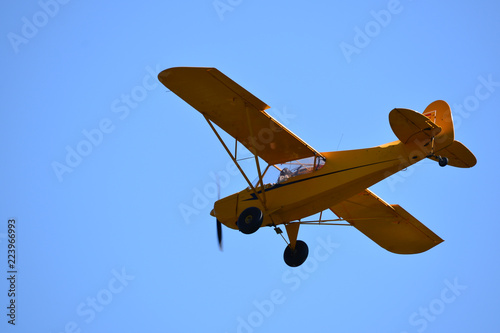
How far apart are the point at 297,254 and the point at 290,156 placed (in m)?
2.34

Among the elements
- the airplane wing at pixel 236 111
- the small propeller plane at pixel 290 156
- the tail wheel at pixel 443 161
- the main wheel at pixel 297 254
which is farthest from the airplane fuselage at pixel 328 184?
the main wheel at pixel 297 254

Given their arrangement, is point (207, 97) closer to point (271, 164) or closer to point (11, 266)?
point (271, 164)

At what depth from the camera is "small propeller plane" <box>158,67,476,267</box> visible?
1496 cm

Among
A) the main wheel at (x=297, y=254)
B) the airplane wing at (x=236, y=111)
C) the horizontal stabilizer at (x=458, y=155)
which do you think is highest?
the airplane wing at (x=236, y=111)

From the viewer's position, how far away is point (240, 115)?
16031 millimetres

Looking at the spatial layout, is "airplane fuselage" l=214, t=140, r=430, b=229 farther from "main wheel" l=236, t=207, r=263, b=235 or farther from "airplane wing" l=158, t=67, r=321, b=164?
"airplane wing" l=158, t=67, r=321, b=164

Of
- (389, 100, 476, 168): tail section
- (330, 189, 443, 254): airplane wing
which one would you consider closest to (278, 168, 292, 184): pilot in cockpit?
(330, 189, 443, 254): airplane wing

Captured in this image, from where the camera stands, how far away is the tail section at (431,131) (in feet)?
47.4

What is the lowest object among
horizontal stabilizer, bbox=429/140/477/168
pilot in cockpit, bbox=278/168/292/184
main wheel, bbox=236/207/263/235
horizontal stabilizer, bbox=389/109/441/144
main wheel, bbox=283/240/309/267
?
main wheel, bbox=283/240/309/267

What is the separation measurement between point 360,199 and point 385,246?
1.70m

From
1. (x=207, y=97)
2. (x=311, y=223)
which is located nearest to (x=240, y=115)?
(x=207, y=97)

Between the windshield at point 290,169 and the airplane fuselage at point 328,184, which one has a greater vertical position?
the windshield at point 290,169

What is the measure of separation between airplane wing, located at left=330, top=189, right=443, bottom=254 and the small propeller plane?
0.44 meters

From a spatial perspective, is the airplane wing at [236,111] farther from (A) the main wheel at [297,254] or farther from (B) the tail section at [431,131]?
(B) the tail section at [431,131]
